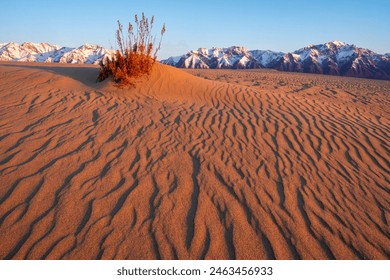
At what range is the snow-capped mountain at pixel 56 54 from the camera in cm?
10025

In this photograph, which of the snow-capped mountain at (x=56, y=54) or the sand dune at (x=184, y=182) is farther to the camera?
the snow-capped mountain at (x=56, y=54)

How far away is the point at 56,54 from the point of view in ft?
350

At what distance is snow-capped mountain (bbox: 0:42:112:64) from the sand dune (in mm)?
104930

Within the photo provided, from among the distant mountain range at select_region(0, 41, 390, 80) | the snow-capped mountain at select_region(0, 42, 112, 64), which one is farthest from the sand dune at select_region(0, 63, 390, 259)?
the snow-capped mountain at select_region(0, 42, 112, 64)

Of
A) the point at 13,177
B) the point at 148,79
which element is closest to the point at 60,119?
the point at 13,177

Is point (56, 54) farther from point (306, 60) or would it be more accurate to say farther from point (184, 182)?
point (184, 182)

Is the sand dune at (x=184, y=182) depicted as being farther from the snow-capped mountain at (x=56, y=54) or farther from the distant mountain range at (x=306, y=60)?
the snow-capped mountain at (x=56, y=54)

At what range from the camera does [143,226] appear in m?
2.27

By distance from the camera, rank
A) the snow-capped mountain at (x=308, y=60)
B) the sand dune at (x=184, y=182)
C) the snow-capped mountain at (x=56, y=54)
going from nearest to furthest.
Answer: the sand dune at (x=184, y=182), the snow-capped mountain at (x=308, y=60), the snow-capped mountain at (x=56, y=54)

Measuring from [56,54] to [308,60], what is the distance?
105900 mm

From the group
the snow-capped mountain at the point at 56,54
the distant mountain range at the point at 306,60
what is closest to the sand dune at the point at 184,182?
the distant mountain range at the point at 306,60

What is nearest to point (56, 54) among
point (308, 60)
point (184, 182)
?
point (308, 60)

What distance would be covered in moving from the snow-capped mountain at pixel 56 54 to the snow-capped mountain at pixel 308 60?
49.3 metres

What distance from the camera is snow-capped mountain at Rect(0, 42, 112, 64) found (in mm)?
100250
